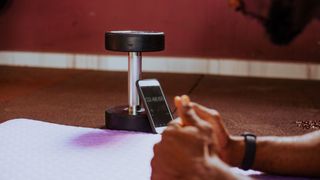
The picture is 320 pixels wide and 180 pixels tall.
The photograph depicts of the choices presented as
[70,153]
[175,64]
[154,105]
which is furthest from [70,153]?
[175,64]

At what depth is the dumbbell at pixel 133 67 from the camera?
1.15 metres

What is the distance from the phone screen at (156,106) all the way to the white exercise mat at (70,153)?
6 cm

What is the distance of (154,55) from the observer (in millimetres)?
2322

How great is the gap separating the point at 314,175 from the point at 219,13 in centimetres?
156

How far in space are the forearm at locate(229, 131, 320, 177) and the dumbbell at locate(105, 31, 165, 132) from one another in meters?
0.45

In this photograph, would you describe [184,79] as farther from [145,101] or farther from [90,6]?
[145,101]

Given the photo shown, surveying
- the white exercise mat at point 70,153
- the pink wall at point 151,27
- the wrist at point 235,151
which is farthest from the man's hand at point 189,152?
the pink wall at point 151,27

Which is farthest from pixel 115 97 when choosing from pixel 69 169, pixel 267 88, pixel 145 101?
pixel 69 169

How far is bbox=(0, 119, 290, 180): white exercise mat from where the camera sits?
2.69 feet

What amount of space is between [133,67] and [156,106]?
0.41 feet

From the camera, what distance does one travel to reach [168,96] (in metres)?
1.69

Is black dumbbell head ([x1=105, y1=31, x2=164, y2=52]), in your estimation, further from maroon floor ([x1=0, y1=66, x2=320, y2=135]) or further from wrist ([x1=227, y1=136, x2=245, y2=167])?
wrist ([x1=227, y1=136, x2=245, y2=167])

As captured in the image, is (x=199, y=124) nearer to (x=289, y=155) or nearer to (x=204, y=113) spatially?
(x=204, y=113)

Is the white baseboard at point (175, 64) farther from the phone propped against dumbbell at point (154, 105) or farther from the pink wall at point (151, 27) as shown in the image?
the phone propped against dumbbell at point (154, 105)
